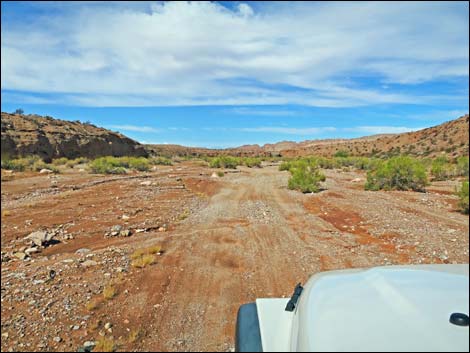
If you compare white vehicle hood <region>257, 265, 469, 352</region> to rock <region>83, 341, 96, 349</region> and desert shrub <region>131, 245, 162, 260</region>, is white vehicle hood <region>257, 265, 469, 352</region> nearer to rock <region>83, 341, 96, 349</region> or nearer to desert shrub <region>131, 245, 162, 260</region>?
rock <region>83, 341, 96, 349</region>

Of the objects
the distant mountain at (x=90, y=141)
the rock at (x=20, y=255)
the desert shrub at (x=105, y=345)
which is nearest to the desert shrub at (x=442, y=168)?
the distant mountain at (x=90, y=141)

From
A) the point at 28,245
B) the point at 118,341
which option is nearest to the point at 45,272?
the point at 28,245

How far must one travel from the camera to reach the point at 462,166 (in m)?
2.52

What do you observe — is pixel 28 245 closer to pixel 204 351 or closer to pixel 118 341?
pixel 118 341

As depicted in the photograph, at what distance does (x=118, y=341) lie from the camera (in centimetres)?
301

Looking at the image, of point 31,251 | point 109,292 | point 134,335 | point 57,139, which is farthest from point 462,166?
point 57,139

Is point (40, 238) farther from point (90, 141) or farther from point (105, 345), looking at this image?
point (90, 141)

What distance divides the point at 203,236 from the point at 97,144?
2721cm

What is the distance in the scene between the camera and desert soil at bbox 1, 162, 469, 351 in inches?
119

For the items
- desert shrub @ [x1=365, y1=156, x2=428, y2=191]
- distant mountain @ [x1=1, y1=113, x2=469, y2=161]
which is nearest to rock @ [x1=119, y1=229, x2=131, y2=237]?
desert shrub @ [x1=365, y1=156, x2=428, y2=191]

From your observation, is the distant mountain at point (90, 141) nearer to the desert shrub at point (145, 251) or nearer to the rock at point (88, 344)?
the rock at point (88, 344)

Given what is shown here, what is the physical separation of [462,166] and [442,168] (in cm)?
87

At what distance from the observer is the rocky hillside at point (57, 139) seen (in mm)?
22364

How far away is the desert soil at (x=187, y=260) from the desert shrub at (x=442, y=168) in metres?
0.09
